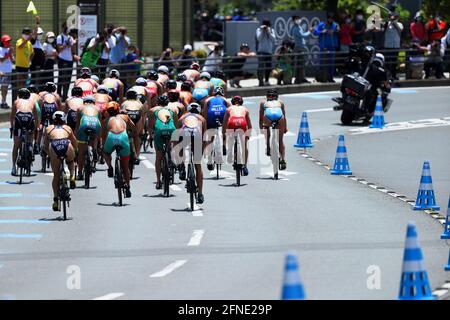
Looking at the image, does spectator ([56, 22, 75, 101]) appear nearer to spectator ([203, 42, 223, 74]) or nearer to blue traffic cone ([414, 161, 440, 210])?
spectator ([203, 42, 223, 74])

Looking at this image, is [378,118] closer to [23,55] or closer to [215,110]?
[23,55]

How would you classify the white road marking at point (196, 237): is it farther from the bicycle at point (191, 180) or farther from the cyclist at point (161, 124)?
the cyclist at point (161, 124)

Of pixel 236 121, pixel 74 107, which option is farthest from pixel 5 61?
pixel 236 121

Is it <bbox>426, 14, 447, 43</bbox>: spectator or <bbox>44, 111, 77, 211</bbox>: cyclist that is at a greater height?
<bbox>426, 14, 447, 43</bbox>: spectator

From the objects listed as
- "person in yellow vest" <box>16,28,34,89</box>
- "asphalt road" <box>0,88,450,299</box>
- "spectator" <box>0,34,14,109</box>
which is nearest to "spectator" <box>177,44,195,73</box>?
"person in yellow vest" <box>16,28,34,89</box>

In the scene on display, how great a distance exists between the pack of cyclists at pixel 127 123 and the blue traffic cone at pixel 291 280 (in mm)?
11031

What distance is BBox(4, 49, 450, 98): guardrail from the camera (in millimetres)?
38688

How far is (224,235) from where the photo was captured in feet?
66.3

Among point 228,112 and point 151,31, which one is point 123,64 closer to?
point 151,31

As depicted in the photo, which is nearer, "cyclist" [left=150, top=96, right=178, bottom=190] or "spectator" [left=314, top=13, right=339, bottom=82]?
"cyclist" [left=150, top=96, right=178, bottom=190]

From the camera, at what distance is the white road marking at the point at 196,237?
19484 millimetres
